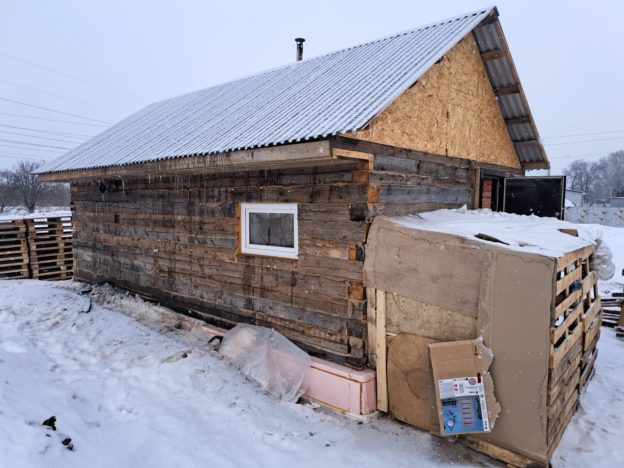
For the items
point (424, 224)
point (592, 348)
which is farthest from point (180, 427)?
point (592, 348)

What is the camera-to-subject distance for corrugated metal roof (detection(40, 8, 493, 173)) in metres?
4.96

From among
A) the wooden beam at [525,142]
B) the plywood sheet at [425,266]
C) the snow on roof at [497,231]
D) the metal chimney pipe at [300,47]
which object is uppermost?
the metal chimney pipe at [300,47]

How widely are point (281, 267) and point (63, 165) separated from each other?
671 centimetres

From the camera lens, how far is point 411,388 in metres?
4.61

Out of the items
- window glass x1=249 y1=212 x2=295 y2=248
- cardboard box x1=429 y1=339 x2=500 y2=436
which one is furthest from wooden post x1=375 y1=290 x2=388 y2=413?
window glass x1=249 y1=212 x2=295 y2=248

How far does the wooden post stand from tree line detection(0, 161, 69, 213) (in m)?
37.0

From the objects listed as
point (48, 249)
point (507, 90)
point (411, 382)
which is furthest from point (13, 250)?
point (507, 90)

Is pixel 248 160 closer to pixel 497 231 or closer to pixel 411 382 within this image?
pixel 497 231

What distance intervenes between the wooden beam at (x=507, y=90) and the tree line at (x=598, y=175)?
92.4 metres

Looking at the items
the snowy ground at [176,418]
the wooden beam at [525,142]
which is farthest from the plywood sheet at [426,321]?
the wooden beam at [525,142]

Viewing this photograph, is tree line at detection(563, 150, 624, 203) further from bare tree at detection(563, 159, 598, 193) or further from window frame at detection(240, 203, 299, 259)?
window frame at detection(240, 203, 299, 259)

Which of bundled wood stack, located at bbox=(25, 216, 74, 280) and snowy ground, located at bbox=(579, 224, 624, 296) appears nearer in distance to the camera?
bundled wood stack, located at bbox=(25, 216, 74, 280)

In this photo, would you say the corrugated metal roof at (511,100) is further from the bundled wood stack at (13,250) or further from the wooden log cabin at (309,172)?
the bundled wood stack at (13,250)

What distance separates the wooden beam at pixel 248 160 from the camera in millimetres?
4445
